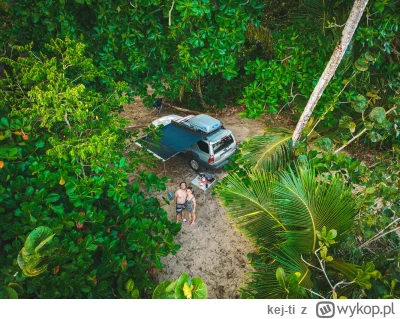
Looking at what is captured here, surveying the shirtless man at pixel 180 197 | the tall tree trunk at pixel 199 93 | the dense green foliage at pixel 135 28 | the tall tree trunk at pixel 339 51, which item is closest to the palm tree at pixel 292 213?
the tall tree trunk at pixel 339 51

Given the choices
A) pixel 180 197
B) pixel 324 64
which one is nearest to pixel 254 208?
pixel 324 64

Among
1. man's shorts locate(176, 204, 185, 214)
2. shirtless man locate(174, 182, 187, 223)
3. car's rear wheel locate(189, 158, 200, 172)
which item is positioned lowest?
car's rear wheel locate(189, 158, 200, 172)

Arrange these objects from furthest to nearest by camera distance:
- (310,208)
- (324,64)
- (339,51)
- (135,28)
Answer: (324,64), (135,28), (339,51), (310,208)

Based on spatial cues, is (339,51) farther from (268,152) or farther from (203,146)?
(203,146)

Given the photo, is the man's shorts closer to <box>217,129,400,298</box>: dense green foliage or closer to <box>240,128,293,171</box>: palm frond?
<box>240,128,293,171</box>: palm frond

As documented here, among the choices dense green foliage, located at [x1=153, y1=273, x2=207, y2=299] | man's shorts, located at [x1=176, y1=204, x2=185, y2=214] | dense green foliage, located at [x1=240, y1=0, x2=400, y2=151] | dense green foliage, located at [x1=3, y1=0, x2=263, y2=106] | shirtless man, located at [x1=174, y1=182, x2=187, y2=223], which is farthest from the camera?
man's shorts, located at [x1=176, y1=204, x2=185, y2=214]

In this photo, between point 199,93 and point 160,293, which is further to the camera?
point 199,93

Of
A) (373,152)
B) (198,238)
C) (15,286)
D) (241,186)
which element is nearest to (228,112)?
(373,152)

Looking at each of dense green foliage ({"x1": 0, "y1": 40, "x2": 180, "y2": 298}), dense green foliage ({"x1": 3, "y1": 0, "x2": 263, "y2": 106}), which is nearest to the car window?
dense green foliage ({"x1": 3, "y1": 0, "x2": 263, "y2": 106})
